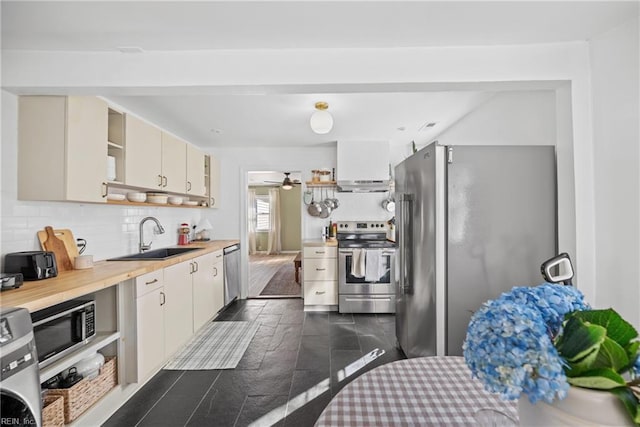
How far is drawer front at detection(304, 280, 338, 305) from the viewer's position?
389 cm

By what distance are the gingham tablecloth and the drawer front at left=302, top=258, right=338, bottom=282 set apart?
287cm

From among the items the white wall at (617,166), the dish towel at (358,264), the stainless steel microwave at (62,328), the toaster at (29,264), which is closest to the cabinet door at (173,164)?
the toaster at (29,264)

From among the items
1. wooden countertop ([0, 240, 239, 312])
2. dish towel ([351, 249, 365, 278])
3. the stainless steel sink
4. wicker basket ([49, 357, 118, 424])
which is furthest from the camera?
dish towel ([351, 249, 365, 278])

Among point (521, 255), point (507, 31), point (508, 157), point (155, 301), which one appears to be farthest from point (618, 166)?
point (155, 301)

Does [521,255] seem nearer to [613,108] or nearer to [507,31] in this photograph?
[613,108]

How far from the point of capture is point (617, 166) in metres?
1.54

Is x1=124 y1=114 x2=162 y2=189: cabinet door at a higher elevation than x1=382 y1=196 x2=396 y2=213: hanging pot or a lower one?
higher

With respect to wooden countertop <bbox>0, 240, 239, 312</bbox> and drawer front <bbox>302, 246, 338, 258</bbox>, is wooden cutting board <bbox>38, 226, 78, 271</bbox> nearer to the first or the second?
wooden countertop <bbox>0, 240, 239, 312</bbox>

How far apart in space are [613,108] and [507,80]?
0.53m

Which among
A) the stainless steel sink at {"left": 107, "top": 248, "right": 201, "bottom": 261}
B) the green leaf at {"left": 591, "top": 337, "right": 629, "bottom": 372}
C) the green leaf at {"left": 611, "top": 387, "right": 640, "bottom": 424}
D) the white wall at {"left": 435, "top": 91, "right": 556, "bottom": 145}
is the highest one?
the white wall at {"left": 435, "top": 91, "right": 556, "bottom": 145}

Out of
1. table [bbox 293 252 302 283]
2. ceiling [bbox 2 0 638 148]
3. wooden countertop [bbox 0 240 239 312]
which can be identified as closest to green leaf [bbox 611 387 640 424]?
ceiling [bbox 2 0 638 148]

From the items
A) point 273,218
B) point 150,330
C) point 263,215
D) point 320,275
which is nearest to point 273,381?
point 150,330

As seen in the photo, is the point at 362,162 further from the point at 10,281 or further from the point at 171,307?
the point at 10,281

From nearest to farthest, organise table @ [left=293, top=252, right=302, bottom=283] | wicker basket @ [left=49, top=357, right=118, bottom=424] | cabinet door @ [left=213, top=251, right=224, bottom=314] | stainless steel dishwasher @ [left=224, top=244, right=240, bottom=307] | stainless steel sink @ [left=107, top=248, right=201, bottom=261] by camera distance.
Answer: wicker basket @ [left=49, top=357, right=118, bottom=424] → stainless steel sink @ [left=107, top=248, right=201, bottom=261] → cabinet door @ [left=213, top=251, right=224, bottom=314] → stainless steel dishwasher @ [left=224, top=244, right=240, bottom=307] → table @ [left=293, top=252, right=302, bottom=283]
